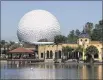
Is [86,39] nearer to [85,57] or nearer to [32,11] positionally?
[85,57]

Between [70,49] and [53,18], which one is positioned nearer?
[70,49]

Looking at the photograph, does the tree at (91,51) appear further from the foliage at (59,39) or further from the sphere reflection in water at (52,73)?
the sphere reflection in water at (52,73)

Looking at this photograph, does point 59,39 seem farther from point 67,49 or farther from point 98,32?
point 98,32

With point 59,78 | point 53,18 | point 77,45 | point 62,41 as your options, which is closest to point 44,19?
point 53,18

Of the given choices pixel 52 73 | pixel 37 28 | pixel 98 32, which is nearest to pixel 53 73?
pixel 52 73

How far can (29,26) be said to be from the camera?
140 metres

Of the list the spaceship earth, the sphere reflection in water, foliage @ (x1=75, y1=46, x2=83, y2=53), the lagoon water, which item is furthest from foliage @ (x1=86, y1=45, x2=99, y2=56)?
the sphere reflection in water

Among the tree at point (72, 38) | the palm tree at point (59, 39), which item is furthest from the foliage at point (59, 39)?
the tree at point (72, 38)

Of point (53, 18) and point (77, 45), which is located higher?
point (53, 18)

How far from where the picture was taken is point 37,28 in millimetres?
139250

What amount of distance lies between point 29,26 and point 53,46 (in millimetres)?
19544

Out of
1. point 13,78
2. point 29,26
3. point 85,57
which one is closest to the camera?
point 13,78

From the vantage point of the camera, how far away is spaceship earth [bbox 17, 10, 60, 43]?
457ft

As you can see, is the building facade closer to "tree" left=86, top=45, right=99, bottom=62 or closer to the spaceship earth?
"tree" left=86, top=45, right=99, bottom=62
